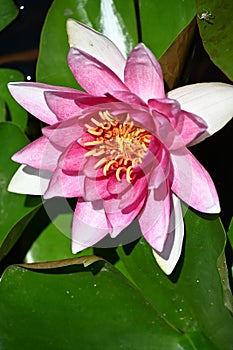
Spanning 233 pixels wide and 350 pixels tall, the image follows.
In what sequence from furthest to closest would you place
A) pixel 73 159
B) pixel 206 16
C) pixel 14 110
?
1. pixel 14 110
2. pixel 206 16
3. pixel 73 159

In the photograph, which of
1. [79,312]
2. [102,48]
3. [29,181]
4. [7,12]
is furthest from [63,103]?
[7,12]

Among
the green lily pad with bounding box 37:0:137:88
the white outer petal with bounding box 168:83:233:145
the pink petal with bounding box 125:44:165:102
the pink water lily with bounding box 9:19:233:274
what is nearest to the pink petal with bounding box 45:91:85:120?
the pink water lily with bounding box 9:19:233:274

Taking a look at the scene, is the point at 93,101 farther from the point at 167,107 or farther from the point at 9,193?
the point at 9,193

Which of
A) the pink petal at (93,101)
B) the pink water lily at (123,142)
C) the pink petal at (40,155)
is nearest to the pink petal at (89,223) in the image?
the pink water lily at (123,142)

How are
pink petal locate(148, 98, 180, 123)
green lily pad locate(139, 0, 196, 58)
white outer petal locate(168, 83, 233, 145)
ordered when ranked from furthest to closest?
1. green lily pad locate(139, 0, 196, 58)
2. white outer petal locate(168, 83, 233, 145)
3. pink petal locate(148, 98, 180, 123)

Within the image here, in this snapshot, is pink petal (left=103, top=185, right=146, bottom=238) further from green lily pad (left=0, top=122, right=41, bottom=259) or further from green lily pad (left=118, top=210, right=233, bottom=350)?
green lily pad (left=0, top=122, right=41, bottom=259)

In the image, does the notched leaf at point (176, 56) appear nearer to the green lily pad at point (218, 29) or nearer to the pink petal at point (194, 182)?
the green lily pad at point (218, 29)

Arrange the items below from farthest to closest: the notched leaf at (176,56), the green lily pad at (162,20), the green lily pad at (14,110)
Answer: the green lily pad at (14,110)
the green lily pad at (162,20)
the notched leaf at (176,56)
